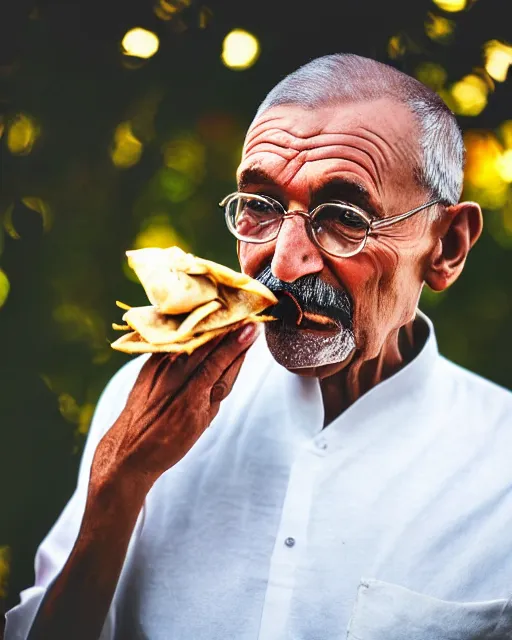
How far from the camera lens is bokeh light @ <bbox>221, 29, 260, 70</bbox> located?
2.86 metres

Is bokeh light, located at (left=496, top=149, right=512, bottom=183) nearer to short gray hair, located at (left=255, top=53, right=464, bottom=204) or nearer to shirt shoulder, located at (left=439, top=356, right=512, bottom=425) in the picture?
short gray hair, located at (left=255, top=53, right=464, bottom=204)

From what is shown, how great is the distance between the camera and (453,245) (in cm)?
253

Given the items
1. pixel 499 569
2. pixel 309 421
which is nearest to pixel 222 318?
pixel 309 421

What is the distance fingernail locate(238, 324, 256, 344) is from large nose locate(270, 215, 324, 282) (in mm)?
222

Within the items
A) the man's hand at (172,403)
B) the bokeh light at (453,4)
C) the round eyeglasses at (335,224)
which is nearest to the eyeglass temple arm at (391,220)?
the round eyeglasses at (335,224)

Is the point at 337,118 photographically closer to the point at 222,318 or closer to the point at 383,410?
the point at 222,318

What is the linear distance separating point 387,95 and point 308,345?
750 mm

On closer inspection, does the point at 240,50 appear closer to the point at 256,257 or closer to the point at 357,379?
the point at 256,257

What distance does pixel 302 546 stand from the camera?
238 centimetres

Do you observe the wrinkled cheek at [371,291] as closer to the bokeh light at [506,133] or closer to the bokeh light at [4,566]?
the bokeh light at [506,133]

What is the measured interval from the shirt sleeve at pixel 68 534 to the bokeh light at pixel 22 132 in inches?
35.5

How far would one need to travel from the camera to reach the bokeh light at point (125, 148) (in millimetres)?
3053

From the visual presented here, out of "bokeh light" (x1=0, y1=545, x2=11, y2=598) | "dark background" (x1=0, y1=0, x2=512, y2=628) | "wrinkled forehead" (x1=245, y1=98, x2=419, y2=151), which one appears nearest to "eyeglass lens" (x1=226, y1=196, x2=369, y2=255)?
"wrinkled forehead" (x1=245, y1=98, x2=419, y2=151)

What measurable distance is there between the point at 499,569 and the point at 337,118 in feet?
4.41
